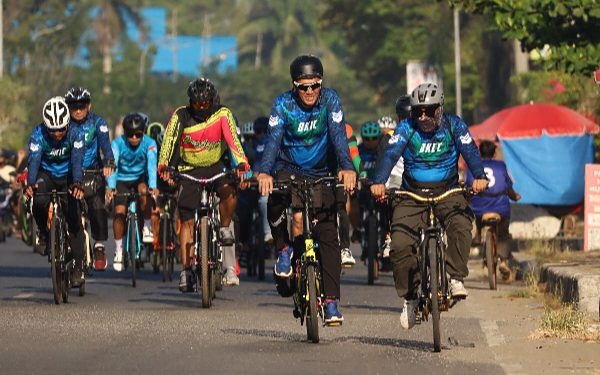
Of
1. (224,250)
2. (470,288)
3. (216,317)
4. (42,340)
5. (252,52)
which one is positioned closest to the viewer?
(42,340)

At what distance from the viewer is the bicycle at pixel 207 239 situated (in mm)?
16703

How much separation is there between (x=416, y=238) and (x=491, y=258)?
24.8 feet

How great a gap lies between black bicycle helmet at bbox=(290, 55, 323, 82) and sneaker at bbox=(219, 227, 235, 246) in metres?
3.56

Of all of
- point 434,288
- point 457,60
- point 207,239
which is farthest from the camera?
point 457,60

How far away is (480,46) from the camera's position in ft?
225

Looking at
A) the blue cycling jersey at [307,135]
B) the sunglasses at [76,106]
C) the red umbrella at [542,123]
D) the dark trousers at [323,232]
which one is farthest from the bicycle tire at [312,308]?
the red umbrella at [542,123]

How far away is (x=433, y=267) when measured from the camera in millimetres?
13188

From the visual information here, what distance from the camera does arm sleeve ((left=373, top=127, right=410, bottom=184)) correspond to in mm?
13531

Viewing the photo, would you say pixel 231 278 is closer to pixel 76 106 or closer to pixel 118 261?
pixel 76 106

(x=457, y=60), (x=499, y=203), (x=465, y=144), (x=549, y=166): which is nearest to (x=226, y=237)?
(x=465, y=144)

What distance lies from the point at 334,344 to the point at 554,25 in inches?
403

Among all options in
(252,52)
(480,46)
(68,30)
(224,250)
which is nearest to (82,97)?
(224,250)

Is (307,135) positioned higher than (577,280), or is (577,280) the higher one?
(307,135)

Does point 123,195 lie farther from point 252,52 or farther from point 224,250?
point 252,52
